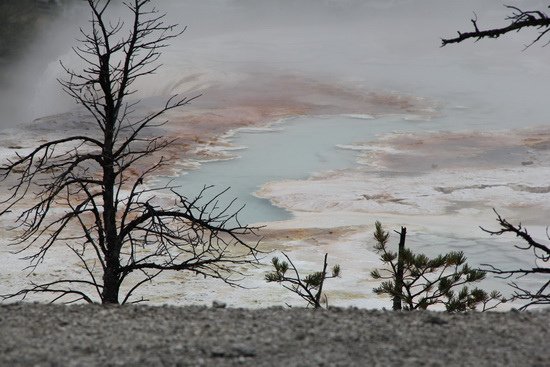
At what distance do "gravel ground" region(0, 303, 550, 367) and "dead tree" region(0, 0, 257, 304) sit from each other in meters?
1.21

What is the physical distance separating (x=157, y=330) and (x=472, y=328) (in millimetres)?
1278

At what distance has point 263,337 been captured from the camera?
3133mm

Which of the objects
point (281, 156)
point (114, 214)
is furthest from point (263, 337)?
point (281, 156)

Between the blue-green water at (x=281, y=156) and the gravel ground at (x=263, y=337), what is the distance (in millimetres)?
11207

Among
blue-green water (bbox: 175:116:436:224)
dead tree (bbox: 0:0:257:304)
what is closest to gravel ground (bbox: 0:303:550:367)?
dead tree (bbox: 0:0:257:304)

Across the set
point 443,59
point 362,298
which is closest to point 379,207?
point 362,298

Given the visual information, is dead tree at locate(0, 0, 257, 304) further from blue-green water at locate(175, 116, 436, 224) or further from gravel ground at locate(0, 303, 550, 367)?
gravel ground at locate(0, 303, 550, 367)

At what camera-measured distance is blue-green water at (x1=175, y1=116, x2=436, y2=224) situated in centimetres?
1667

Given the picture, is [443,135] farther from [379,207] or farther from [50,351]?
[50,351]

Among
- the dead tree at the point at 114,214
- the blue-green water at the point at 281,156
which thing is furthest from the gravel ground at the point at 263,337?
the blue-green water at the point at 281,156

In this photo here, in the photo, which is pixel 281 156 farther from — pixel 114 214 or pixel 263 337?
pixel 263 337

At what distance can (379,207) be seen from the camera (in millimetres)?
15328

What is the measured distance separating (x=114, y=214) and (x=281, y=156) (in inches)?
575

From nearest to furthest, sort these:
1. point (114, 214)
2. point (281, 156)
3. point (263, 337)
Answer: point (263, 337)
point (114, 214)
point (281, 156)
